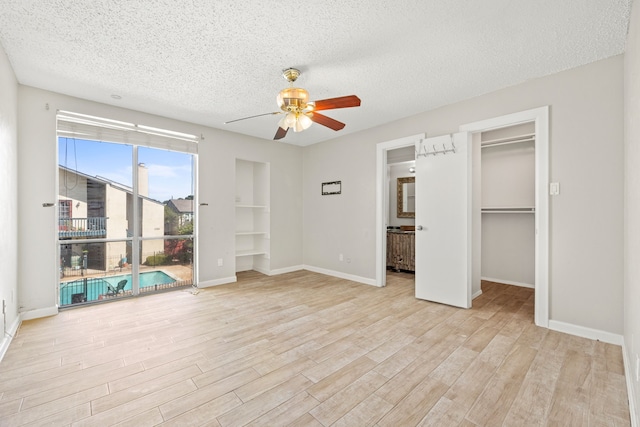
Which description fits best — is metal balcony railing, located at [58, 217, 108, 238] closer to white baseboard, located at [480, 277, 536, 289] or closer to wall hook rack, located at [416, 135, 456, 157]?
wall hook rack, located at [416, 135, 456, 157]

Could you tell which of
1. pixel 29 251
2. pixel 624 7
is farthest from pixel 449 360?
pixel 29 251

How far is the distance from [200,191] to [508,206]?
16.8ft

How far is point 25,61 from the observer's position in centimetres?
261

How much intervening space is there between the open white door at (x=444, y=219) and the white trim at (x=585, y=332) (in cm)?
84

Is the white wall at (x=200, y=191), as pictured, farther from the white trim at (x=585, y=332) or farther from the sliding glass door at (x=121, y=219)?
the white trim at (x=585, y=332)

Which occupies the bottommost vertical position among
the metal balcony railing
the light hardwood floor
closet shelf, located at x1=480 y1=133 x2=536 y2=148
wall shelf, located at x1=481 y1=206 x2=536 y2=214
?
the light hardwood floor

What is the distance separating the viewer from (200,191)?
14.7 ft

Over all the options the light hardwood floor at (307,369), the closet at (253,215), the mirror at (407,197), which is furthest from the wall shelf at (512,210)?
the closet at (253,215)

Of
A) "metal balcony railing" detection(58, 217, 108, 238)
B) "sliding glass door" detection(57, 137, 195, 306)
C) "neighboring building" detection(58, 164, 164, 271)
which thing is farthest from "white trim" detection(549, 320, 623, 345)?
"metal balcony railing" detection(58, 217, 108, 238)

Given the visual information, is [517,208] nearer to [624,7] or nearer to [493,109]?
[493,109]

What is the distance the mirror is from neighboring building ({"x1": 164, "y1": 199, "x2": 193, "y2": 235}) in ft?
13.9

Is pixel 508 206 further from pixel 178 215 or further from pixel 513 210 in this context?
pixel 178 215

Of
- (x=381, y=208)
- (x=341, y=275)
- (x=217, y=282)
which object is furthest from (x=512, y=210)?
(x=217, y=282)

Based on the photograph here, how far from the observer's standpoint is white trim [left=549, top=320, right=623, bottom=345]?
251 centimetres
